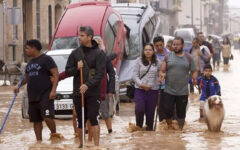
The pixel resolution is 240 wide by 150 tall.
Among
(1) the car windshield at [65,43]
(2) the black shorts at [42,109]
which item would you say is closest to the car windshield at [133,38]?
(1) the car windshield at [65,43]

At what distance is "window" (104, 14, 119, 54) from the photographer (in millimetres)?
20347

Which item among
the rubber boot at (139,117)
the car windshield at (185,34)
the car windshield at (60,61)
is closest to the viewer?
the rubber boot at (139,117)

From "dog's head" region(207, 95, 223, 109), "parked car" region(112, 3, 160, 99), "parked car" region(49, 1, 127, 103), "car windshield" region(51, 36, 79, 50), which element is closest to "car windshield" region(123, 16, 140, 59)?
"parked car" region(112, 3, 160, 99)

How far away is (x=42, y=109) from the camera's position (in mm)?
10445

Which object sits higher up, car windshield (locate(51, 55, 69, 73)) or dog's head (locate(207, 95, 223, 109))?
car windshield (locate(51, 55, 69, 73))

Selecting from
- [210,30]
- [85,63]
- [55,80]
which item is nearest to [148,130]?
[55,80]

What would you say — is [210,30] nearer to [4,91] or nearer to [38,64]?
[4,91]

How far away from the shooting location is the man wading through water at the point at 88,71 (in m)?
9.29

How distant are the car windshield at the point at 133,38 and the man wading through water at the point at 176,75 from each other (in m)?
9.76

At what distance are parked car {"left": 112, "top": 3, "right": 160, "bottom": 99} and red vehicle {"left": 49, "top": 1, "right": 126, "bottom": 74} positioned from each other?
13.1 inches

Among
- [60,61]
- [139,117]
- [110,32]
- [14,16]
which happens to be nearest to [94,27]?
[110,32]

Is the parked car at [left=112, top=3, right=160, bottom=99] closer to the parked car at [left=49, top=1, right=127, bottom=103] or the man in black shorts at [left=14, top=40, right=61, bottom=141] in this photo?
the parked car at [left=49, top=1, right=127, bottom=103]

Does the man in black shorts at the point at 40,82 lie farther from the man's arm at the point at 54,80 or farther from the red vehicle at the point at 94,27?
the red vehicle at the point at 94,27

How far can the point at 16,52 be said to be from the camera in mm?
35906
